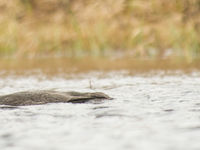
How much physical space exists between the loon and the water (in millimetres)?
148

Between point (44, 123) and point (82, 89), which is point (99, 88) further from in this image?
point (44, 123)

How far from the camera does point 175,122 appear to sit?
5.10m

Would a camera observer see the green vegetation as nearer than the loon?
No

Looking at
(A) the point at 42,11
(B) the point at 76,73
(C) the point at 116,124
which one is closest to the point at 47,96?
(C) the point at 116,124

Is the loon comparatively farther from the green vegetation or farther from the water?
the green vegetation

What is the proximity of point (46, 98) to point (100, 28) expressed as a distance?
7428mm

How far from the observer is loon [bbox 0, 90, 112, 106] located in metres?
6.56

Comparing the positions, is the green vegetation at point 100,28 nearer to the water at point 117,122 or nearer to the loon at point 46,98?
the water at point 117,122

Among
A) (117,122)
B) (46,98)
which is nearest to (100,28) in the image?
(46,98)

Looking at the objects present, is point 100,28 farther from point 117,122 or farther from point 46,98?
point 117,122

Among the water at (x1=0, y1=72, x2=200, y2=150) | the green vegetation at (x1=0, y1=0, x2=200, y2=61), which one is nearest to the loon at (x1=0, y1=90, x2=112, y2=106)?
the water at (x1=0, y1=72, x2=200, y2=150)

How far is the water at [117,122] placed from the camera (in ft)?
14.4

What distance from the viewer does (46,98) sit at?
22.0ft

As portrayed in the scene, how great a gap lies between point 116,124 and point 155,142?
89 centimetres
